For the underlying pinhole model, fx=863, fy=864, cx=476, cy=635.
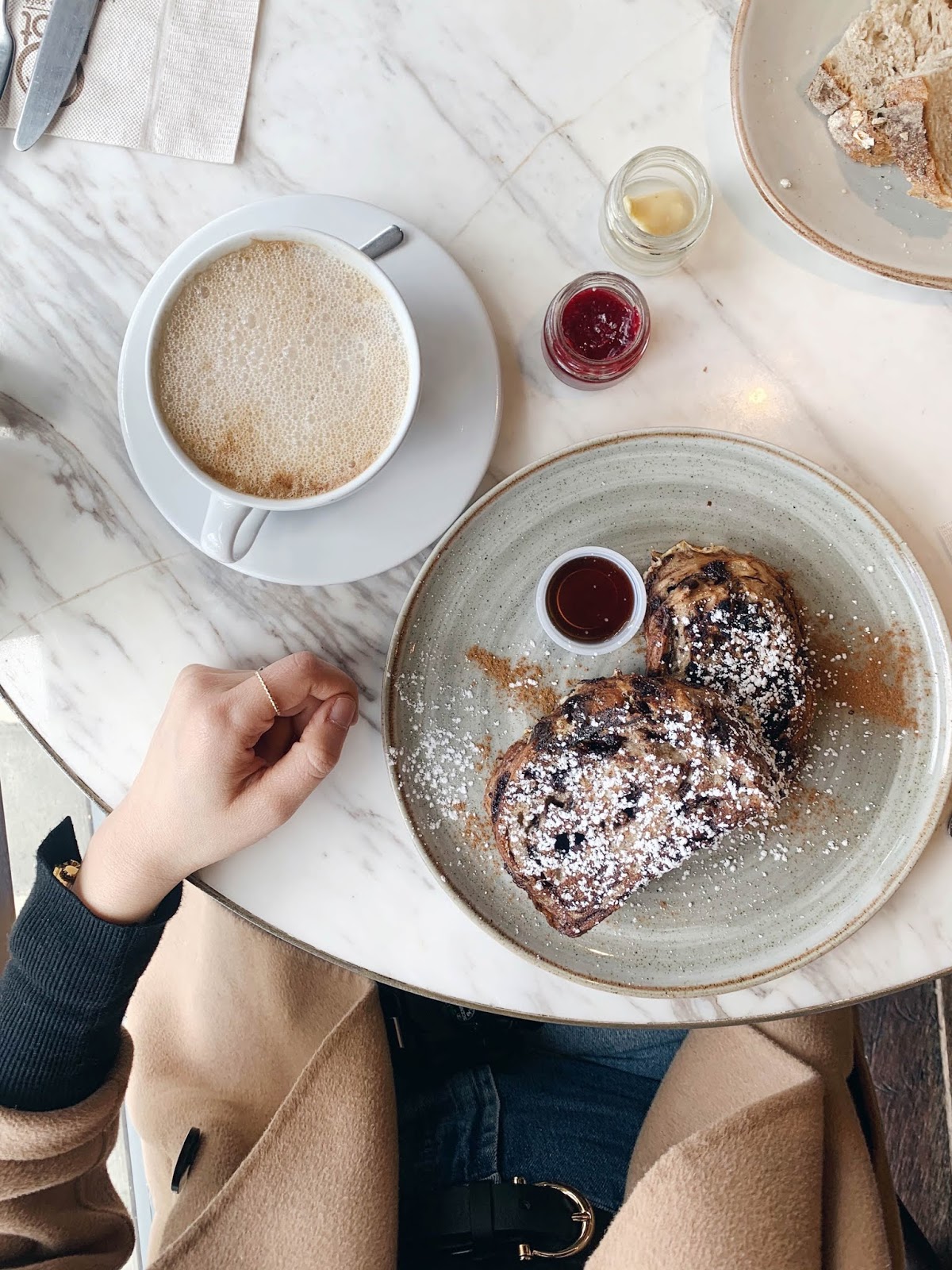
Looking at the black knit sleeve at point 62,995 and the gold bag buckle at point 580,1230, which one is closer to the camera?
the black knit sleeve at point 62,995

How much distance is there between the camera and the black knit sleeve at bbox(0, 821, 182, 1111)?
115 centimetres

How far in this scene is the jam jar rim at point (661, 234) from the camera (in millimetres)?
1068

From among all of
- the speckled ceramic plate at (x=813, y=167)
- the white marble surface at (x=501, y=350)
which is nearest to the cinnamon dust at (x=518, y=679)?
the white marble surface at (x=501, y=350)

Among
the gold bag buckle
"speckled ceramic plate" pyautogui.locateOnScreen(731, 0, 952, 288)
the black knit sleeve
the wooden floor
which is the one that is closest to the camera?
"speckled ceramic plate" pyautogui.locateOnScreen(731, 0, 952, 288)

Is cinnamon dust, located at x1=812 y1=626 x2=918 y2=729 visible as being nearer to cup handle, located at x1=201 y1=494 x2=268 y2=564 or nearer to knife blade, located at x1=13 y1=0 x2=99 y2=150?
cup handle, located at x1=201 y1=494 x2=268 y2=564

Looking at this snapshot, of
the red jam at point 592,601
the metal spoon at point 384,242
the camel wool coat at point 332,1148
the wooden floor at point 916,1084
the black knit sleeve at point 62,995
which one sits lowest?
the wooden floor at point 916,1084

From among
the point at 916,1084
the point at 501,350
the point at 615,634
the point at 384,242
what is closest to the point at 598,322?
the point at 501,350

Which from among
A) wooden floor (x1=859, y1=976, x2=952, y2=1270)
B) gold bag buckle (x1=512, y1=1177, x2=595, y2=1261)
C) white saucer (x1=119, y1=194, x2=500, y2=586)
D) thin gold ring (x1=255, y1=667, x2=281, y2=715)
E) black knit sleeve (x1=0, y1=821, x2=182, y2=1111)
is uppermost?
white saucer (x1=119, y1=194, x2=500, y2=586)

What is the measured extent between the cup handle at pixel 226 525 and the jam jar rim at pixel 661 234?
0.57 meters

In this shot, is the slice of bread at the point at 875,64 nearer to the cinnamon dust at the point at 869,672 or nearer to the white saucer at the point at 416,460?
the white saucer at the point at 416,460

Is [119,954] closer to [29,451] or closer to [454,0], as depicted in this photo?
[29,451]

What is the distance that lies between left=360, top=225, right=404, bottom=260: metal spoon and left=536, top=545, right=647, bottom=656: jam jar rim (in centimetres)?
43

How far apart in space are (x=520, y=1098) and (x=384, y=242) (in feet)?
4.23

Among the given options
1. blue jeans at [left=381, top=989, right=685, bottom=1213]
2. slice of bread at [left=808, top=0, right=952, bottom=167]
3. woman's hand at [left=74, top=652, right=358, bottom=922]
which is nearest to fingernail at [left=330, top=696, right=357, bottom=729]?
woman's hand at [left=74, top=652, right=358, bottom=922]
